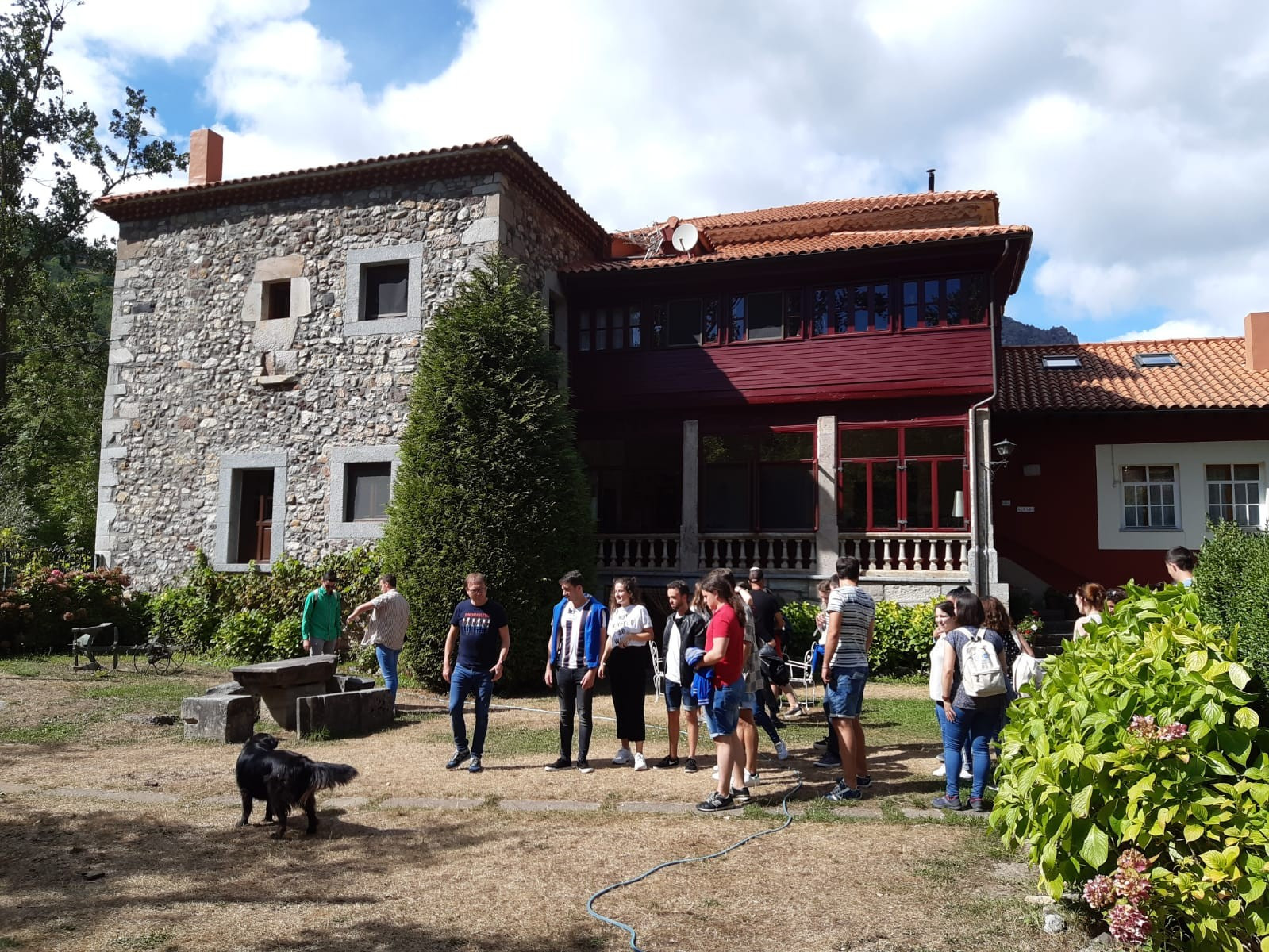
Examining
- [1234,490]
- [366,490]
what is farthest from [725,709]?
[1234,490]

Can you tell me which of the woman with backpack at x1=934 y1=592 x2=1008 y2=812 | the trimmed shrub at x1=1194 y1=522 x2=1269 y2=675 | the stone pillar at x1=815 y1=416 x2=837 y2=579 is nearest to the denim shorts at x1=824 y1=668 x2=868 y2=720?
the woman with backpack at x1=934 y1=592 x2=1008 y2=812

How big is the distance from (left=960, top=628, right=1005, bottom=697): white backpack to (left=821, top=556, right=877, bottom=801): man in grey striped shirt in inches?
27.4

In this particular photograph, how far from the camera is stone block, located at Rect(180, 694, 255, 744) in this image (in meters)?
8.77

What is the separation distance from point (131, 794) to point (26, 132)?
2426 cm

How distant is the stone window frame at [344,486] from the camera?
14641 mm

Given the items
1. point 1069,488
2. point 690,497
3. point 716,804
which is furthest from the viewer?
point 1069,488

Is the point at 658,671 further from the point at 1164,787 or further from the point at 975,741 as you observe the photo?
the point at 1164,787

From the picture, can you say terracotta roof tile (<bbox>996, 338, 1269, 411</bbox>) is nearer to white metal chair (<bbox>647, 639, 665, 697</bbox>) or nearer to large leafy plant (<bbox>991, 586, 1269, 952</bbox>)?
white metal chair (<bbox>647, 639, 665, 697</bbox>)

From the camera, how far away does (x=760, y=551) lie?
16.0 metres

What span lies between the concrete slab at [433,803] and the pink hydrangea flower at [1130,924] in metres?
4.25

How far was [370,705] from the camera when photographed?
9.47 m

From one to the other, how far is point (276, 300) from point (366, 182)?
2780 mm

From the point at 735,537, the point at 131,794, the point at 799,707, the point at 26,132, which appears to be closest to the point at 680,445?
the point at 735,537

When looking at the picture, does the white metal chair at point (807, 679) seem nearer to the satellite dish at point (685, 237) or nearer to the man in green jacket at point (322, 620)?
the man in green jacket at point (322, 620)
